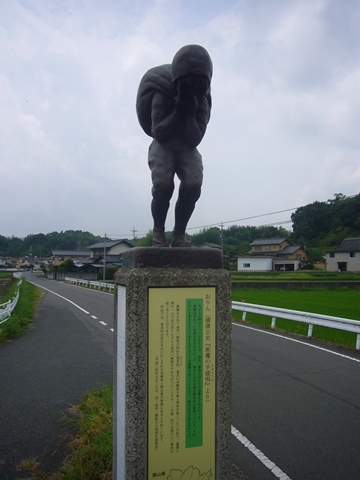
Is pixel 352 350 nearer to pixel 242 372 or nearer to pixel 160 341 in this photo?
pixel 242 372

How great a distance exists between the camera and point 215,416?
2914 millimetres

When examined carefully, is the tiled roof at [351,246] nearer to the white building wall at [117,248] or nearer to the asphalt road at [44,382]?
the white building wall at [117,248]

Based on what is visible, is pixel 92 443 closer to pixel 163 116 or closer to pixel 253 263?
pixel 163 116

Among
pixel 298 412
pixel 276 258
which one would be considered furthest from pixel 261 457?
pixel 276 258

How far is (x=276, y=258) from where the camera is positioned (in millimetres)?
53062

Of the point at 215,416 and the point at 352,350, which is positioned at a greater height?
the point at 215,416

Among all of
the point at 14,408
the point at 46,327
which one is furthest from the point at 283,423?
the point at 46,327

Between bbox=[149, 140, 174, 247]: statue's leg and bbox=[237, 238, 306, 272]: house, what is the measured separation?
47986 mm

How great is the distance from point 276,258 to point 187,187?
169 ft

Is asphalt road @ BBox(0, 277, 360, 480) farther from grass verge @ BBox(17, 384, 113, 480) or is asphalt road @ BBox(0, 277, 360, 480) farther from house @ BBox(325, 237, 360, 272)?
house @ BBox(325, 237, 360, 272)

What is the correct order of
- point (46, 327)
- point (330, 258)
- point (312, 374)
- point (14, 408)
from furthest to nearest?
point (330, 258) < point (46, 327) < point (312, 374) < point (14, 408)

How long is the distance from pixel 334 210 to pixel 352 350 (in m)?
54.9

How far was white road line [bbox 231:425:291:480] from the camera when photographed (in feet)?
Result: 11.4

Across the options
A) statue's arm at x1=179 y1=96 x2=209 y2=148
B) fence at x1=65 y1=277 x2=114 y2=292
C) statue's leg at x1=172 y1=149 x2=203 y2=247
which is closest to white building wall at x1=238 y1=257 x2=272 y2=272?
fence at x1=65 y1=277 x2=114 y2=292
